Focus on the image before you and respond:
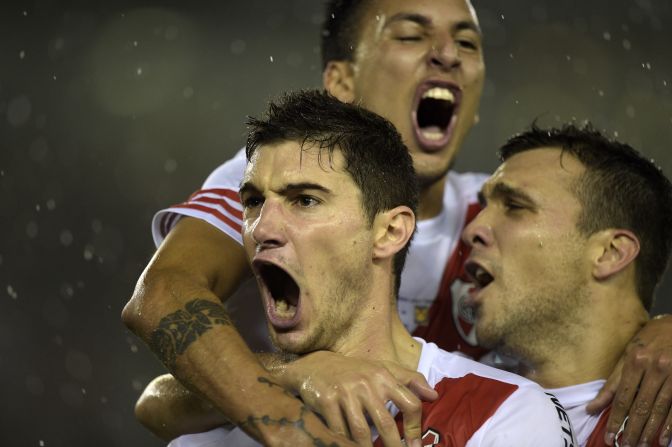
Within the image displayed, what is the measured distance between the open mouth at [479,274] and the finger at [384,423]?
3.62 feet

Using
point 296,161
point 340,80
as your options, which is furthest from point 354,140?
point 340,80

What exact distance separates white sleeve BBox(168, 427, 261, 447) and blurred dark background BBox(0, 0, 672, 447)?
3.14 meters

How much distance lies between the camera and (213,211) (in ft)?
9.50

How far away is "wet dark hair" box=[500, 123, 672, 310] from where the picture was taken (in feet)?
10.00

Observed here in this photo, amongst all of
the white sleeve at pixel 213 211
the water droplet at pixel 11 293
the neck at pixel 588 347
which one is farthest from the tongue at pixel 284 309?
the water droplet at pixel 11 293

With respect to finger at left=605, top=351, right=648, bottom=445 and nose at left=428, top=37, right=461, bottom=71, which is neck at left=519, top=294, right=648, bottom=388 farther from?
nose at left=428, top=37, right=461, bottom=71

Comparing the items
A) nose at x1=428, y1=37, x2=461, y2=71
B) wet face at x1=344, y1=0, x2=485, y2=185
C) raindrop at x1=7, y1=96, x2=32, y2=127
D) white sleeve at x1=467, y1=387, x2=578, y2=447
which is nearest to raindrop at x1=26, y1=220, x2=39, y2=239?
raindrop at x1=7, y1=96, x2=32, y2=127

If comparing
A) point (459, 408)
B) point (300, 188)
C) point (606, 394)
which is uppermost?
point (300, 188)

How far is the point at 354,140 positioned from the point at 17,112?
4099mm

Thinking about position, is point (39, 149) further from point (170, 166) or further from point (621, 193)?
point (621, 193)

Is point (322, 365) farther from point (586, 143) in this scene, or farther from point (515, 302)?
point (586, 143)

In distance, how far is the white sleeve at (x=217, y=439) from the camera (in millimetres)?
2430

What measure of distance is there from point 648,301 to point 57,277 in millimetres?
3726

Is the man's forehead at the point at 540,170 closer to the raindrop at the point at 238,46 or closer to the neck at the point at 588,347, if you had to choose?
the neck at the point at 588,347
